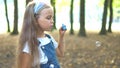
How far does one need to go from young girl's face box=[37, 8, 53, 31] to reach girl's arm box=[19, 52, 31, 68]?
0.33 metres

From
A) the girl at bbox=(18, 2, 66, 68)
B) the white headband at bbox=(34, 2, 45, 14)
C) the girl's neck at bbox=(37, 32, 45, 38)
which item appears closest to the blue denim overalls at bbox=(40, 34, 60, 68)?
the girl at bbox=(18, 2, 66, 68)

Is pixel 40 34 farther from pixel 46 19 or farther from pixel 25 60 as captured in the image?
pixel 25 60

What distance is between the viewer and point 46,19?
155 inches

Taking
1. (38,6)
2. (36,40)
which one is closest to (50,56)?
(36,40)

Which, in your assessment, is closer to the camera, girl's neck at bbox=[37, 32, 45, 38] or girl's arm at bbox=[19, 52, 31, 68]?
girl's arm at bbox=[19, 52, 31, 68]

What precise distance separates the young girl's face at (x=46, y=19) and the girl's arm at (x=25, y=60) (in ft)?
1.07

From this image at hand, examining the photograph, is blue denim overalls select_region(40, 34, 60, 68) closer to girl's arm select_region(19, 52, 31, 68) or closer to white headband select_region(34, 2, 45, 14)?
girl's arm select_region(19, 52, 31, 68)

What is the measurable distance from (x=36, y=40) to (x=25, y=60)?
9.1 inches

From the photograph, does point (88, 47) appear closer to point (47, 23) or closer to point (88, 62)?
point (88, 62)

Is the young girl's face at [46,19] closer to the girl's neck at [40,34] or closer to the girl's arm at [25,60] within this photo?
the girl's neck at [40,34]

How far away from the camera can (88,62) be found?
45.6 ft

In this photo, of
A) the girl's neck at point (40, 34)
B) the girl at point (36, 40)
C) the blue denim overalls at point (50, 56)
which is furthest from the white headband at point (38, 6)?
the blue denim overalls at point (50, 56)

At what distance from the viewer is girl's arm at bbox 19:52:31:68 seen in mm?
3837

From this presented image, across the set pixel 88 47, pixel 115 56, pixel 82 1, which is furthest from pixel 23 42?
pixel 82 1
